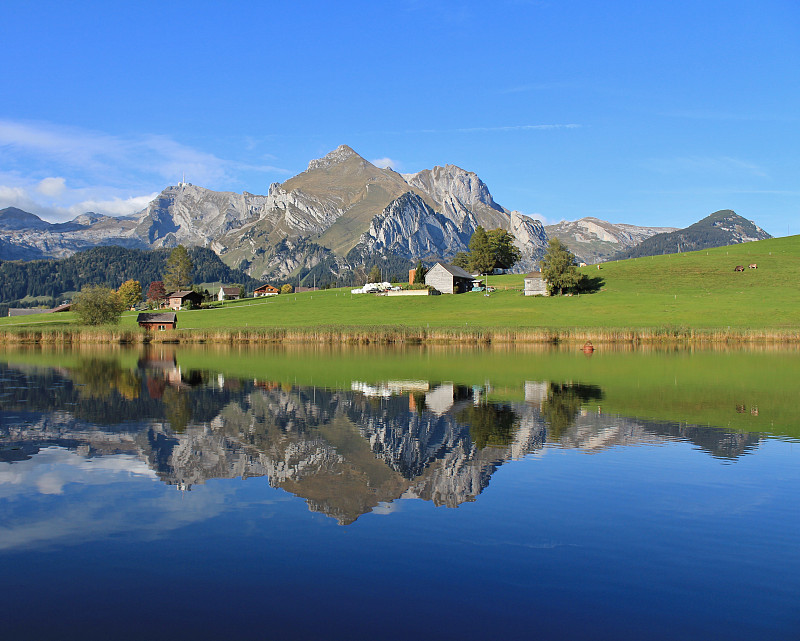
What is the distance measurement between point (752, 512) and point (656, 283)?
115 m

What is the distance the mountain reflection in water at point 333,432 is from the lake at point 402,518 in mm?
151

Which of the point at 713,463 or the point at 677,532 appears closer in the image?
the point at 677,532

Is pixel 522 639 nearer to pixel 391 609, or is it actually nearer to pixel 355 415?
pixel 391 609

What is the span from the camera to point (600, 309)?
4154 inches

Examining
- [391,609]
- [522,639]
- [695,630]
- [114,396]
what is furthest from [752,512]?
[114,396]

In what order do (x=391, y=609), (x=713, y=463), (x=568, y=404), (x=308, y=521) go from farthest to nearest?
1. (x=568, y=404)
2. (x=713, y=463)
3. (x=308, y=521)
4. (x=391, y=609)

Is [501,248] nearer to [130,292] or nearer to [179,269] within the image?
[179,269]

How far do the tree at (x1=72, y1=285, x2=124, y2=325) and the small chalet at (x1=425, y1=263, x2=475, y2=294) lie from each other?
6706cm

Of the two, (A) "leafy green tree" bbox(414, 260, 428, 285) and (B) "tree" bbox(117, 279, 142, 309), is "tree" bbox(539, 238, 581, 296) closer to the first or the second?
(A) "leafy green tree" bbox(414, 260, 428, 285)

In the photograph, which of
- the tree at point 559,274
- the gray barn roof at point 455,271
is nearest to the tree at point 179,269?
the gray barn roof at point 455,271

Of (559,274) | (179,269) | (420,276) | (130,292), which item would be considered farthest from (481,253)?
(130,292)

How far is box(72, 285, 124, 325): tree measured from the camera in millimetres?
106688

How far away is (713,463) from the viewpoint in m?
21.8

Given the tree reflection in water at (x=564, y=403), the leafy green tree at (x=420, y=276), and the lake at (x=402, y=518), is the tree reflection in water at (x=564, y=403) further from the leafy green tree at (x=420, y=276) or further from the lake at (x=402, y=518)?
the leafy green tree at (x=420, y=276)
